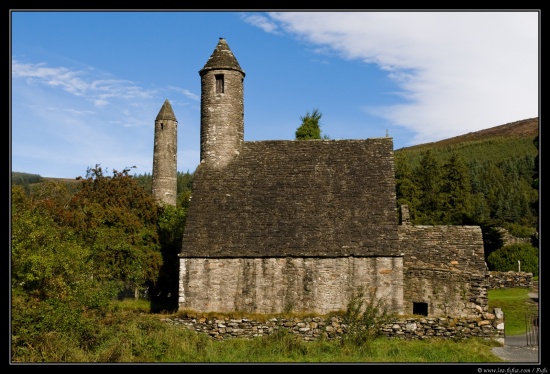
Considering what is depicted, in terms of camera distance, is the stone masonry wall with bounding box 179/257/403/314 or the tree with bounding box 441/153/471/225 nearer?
the stone masonry wall with bounding box 179/257/403/314

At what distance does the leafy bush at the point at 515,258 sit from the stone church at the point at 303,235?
2093 centimetres

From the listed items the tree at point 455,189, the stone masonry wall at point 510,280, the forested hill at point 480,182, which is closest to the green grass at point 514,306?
the stone masonry wall at point 510,280

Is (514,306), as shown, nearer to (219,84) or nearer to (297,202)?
(297,202)

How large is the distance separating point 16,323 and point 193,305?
7.82m

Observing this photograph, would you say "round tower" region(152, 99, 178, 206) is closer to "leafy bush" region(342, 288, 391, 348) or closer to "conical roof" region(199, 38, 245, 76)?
"conical roof" region(199, 38, 245, 76)

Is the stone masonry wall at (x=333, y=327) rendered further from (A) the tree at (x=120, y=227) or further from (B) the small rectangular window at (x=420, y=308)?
(A) the tree at (x=120, y=227)

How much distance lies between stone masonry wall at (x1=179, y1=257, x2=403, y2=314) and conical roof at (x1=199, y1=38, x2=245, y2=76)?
938cm

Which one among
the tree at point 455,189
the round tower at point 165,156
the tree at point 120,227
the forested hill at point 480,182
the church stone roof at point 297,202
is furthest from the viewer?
the tree at point 455,189

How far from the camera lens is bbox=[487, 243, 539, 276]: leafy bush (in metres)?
43.9

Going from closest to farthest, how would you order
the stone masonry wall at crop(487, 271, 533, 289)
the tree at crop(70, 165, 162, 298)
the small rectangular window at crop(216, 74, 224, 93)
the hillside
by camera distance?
the small rectangular window at crop(216, 74, 224, 93) < the tree at crop(70, 165, 162, 298) < the stone masonry wall at crop(487, 271, 533, 289) < the hillside

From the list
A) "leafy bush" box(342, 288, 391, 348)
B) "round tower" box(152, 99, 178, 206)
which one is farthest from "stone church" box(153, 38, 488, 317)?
"round tower" box(152, 99, 178, 206)

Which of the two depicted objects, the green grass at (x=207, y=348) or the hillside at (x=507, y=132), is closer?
the green grass at (x=207, y=348)

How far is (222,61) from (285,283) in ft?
36.2

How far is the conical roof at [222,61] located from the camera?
2769cm
